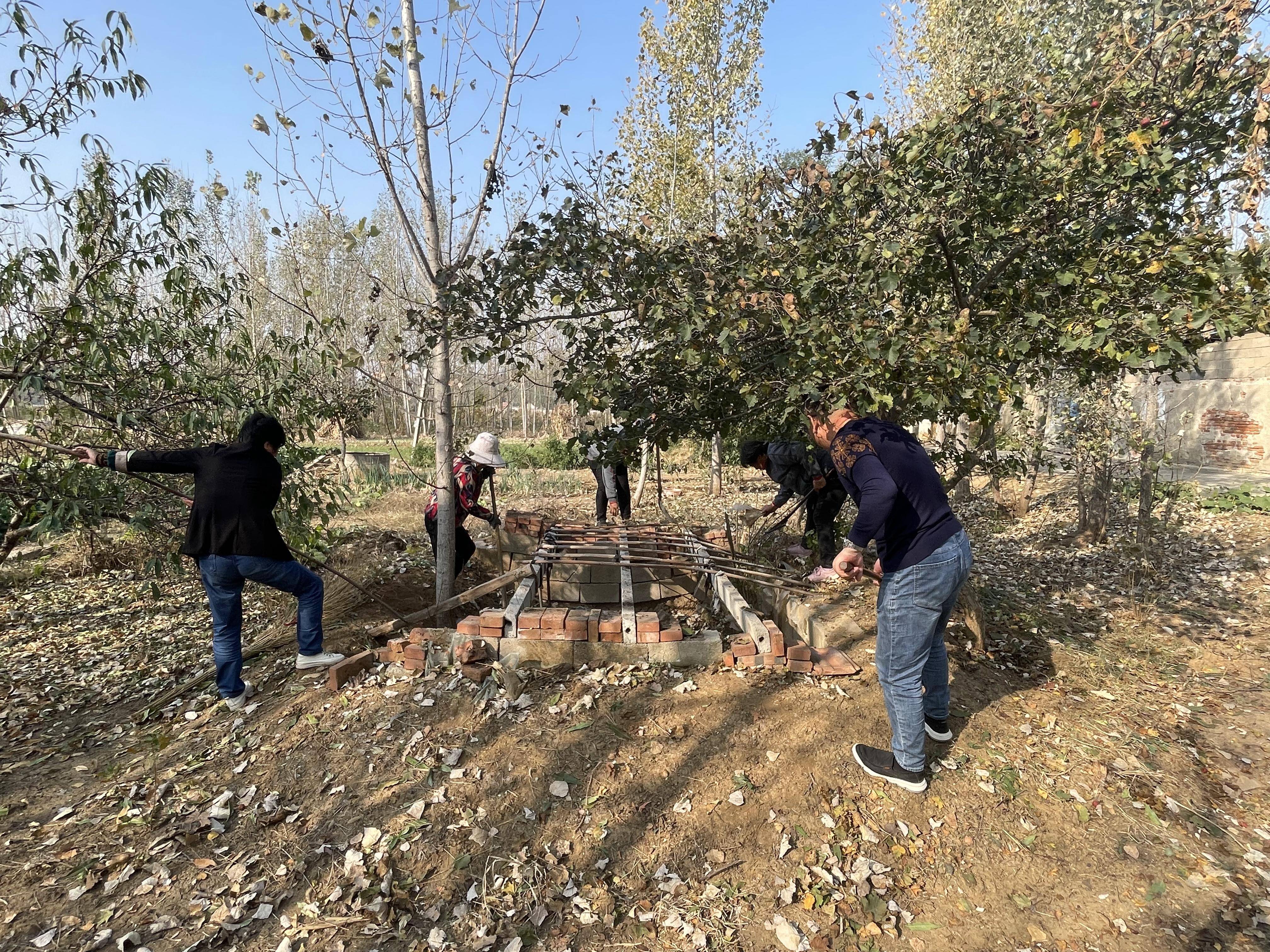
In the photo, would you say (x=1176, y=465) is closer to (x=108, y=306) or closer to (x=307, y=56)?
(x=307, y=56)

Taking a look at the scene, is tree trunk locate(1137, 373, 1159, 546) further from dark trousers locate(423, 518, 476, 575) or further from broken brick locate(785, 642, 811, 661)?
dark trousers locate(423, 518, 476, 575)

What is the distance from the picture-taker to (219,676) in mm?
3686

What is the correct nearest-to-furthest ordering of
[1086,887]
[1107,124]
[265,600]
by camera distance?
[1086,887]
[1107,124]
[265,600]

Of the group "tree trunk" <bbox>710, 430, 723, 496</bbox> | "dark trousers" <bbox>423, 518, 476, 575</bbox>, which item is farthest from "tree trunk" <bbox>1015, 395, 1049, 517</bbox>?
"dark trousers" <bbox>423, 518, 476, 575</bbox>

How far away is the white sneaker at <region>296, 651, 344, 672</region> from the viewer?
3.90 m

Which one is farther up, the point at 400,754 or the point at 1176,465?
the point at 1176,465

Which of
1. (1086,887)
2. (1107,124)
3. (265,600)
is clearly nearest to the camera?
(1086,887)

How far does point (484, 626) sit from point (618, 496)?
371 centimetres

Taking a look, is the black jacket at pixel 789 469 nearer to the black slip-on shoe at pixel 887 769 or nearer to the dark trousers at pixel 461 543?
the dark trousers at pixel 461 543

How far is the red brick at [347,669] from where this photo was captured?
11.8 feet

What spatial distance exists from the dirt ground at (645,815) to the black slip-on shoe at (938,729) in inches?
2.4

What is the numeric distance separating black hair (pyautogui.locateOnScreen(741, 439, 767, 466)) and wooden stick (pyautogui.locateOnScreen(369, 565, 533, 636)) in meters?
2.34

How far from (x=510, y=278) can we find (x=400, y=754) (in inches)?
106

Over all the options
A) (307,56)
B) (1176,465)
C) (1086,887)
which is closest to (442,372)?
(307,56)
